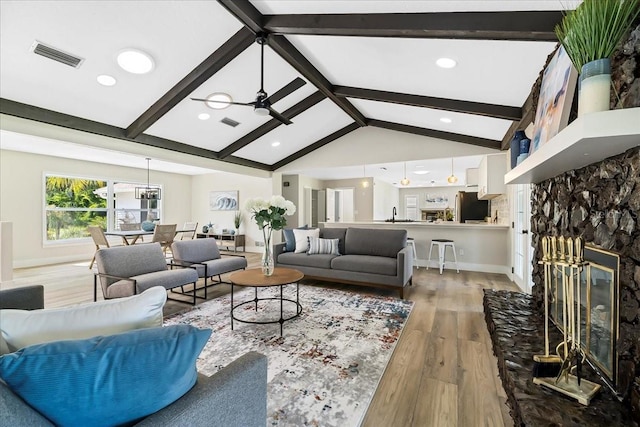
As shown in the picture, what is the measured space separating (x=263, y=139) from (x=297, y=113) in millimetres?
1260

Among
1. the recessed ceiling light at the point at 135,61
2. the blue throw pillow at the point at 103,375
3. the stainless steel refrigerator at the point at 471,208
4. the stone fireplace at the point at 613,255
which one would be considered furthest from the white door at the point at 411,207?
the blue throw pillow at the point at 103,375

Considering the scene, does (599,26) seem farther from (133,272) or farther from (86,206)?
(86,206)

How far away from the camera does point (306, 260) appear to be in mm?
4613

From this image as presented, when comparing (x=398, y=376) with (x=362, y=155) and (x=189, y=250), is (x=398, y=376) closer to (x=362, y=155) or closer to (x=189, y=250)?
(x=189, y=250)

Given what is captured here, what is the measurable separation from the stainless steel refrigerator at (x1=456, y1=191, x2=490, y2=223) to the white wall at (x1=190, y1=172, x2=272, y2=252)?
487cm

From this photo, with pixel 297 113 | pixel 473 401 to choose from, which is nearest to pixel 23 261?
pixel 297 113

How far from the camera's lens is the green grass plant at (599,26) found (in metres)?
1.20

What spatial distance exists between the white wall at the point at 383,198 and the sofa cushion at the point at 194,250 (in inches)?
252

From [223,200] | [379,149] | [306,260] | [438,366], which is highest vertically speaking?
[379,149]

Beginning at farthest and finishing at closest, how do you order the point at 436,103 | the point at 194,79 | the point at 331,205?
the point at 331,205 → the point at 436,103 → the point at 194,79

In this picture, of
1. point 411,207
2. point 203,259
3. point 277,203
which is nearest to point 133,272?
point 203,259

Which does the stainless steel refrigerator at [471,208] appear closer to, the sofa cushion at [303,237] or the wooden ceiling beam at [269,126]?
the sofa cushion at [303,237]

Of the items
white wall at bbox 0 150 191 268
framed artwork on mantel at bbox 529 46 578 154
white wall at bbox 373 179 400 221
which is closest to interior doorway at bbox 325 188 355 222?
white wall at bbox 373 179 400 221

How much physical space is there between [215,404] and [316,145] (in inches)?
250
